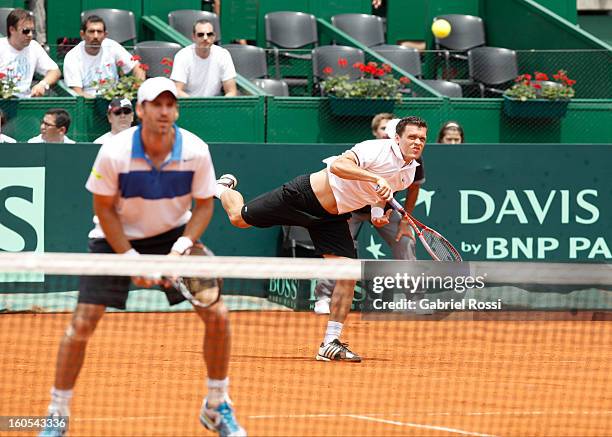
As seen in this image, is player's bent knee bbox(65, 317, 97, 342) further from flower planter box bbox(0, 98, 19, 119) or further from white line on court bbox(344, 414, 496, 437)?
flower planter box bbox(0, 98, 19, 119)

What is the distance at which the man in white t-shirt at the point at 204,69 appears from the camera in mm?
11953

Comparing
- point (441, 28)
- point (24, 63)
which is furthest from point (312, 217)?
point (441, 28)

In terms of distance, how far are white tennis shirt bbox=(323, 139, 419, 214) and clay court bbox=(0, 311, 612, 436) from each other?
113cm

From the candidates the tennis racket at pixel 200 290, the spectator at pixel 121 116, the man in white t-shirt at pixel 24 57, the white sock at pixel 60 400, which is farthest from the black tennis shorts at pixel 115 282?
the man in white t-shirt at pixel 24 57

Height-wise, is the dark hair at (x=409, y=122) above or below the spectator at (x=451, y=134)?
above

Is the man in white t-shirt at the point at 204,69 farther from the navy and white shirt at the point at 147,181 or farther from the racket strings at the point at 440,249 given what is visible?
the navy and white shirt at the point at 147,181

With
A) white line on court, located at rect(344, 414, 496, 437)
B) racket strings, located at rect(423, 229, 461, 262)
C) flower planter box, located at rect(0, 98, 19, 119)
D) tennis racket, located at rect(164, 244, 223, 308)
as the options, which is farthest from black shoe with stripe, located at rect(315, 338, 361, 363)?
flower planter box, located at rect(0, 98, 19, 119)

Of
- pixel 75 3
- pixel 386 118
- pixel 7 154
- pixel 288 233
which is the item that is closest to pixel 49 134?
pixel 7 154

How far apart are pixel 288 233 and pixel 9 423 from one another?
5377 mm

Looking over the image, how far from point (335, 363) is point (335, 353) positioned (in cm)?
7

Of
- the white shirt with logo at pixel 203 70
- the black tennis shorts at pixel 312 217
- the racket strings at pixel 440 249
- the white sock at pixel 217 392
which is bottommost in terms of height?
the racket strings at pixel 440 249

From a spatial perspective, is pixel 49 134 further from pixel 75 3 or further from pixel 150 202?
pixel 150 202

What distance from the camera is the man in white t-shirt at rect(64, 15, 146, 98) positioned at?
11727 mm

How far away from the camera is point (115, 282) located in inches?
222
